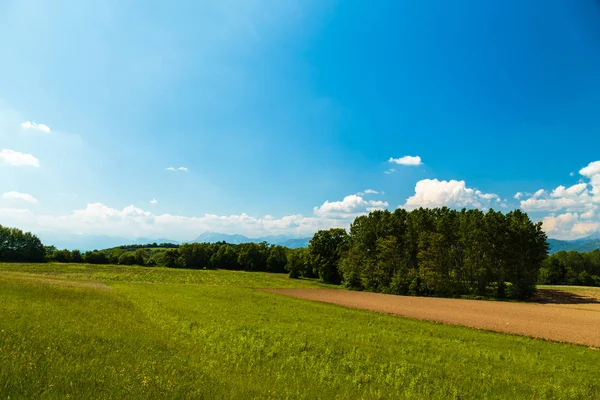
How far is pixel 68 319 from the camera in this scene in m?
17.7

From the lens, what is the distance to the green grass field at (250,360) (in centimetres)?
941

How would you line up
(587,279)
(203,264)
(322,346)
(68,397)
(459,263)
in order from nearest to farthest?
(68,397)
(322,346)
(459,263)
(587,279)
(203,264)

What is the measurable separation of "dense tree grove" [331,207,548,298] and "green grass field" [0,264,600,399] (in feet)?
147

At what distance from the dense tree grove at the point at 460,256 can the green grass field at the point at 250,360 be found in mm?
44845

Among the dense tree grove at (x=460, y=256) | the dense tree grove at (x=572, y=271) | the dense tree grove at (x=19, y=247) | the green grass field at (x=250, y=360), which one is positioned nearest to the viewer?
the green grass field at (x=250, y=360)

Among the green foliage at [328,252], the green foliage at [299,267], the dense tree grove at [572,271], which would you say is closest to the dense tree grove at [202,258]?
the green foliage at [299,267]

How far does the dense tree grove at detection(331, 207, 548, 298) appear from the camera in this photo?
66375 millimetres

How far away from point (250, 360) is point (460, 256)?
240 ft

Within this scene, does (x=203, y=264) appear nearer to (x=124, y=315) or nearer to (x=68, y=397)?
(x=124, y=315)

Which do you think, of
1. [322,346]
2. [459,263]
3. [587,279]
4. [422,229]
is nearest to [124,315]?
[322,346]

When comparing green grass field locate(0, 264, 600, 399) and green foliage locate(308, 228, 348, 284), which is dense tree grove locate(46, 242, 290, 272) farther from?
green grass field locate(0, 264, 600, 399)

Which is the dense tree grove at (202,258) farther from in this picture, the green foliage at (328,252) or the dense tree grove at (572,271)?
the dense tree grove at (572,271)

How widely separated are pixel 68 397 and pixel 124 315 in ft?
56.6

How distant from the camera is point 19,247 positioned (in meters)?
126
